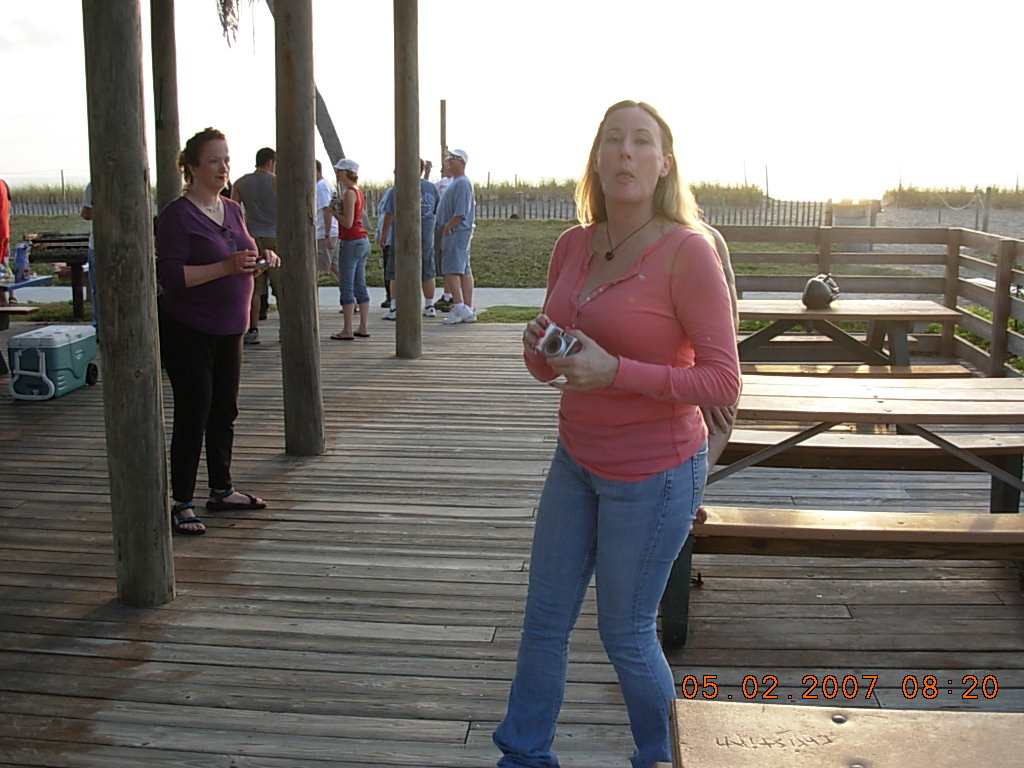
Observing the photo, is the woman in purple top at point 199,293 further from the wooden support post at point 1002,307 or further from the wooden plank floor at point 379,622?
the wooden support post at point 1002,307

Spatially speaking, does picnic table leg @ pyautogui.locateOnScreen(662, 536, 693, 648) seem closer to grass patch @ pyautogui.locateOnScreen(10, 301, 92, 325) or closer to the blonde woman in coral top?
the blonde woman in coral top

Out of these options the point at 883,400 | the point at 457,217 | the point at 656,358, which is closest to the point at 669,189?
the point at 656,358

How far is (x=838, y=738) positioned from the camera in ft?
5.77

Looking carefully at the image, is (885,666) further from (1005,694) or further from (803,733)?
(803,733)

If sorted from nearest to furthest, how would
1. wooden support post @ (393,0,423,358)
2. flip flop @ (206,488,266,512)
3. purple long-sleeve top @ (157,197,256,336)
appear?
purple long-sleeve top @ (157,197,256,336) < flip flop @ (206,488,266,512) < wooden support post @ (393,0,423,358)

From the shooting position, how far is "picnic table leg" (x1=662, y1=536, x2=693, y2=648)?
12.2 ft

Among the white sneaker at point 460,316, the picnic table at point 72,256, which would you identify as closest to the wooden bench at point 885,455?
the white sneaker at point 460,316

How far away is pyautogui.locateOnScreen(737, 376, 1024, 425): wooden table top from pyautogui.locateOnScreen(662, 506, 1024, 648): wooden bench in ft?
1.09

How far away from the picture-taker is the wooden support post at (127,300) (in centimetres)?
368

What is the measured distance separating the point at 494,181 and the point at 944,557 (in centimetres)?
4942

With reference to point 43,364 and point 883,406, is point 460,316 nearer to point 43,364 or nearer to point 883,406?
point 43,364

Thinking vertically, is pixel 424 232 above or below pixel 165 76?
below
